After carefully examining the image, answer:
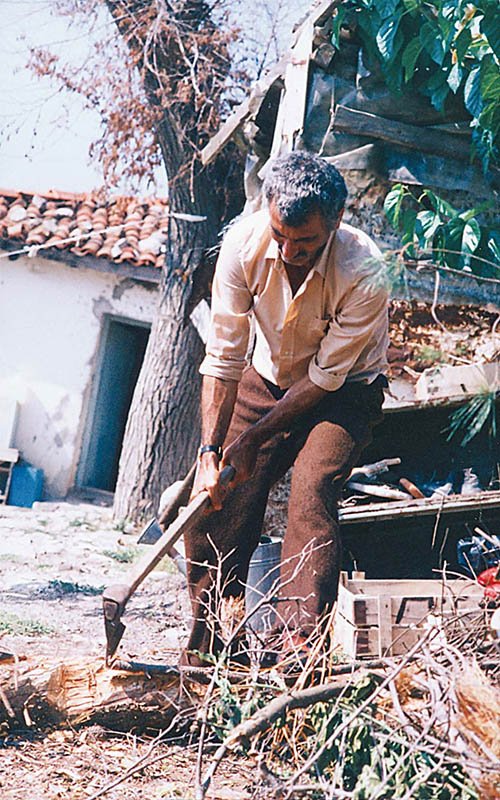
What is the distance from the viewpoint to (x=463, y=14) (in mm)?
4434

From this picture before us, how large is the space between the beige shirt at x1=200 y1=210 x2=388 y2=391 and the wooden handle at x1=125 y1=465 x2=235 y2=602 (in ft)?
1.53

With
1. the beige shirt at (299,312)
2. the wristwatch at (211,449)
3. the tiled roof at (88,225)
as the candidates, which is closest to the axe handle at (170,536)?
the wristwatch at (211,449)

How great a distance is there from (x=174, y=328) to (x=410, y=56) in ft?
14.1

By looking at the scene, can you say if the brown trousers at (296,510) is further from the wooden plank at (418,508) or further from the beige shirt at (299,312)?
the wooden plank at (418,508)

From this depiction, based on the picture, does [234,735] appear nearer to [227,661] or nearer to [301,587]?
[227,661]

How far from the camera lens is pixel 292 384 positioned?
A: 3512 mm

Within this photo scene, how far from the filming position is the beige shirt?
3240 mm

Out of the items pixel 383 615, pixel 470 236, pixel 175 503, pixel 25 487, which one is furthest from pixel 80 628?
pixel 25 487

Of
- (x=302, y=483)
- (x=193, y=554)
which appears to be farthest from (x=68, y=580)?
(x=302, y=483)

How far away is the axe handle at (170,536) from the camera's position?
3025mm

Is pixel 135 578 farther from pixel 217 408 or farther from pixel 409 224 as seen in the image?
pixel 409 224

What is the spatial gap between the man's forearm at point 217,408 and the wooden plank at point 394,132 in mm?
2525

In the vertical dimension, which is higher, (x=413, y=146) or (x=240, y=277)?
(x=413, y=146)

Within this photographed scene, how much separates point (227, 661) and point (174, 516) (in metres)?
1.48
